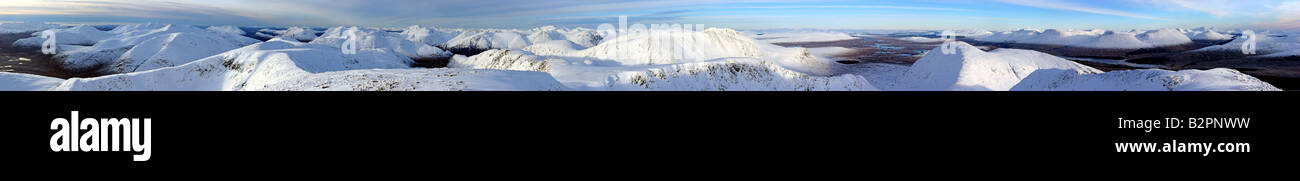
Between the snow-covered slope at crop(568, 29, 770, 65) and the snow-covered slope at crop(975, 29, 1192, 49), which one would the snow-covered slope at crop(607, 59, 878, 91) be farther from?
the snow-covered slope at crop(975, 29, 1192, 49)

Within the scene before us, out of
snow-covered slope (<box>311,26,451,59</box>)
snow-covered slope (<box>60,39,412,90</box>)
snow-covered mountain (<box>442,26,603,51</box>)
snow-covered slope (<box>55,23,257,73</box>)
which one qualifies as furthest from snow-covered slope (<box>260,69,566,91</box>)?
snow-covered mountain (<box>442,26,603,51</box>)

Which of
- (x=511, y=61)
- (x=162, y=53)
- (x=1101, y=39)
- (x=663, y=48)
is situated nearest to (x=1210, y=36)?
(x=1101, y=39)

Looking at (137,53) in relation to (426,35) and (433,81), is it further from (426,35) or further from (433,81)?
(426,35)

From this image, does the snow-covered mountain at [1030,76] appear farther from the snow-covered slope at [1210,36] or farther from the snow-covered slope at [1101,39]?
the snow-covered slope at [1210,36]

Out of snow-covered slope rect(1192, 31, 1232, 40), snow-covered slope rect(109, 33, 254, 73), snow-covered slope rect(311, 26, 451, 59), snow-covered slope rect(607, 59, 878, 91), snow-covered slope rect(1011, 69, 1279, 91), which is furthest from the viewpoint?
snow-covered slope rect(1192, 31, 1232, 40)

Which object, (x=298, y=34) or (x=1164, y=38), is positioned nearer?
(x=1164, y=38)

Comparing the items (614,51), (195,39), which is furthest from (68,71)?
(614,51)
